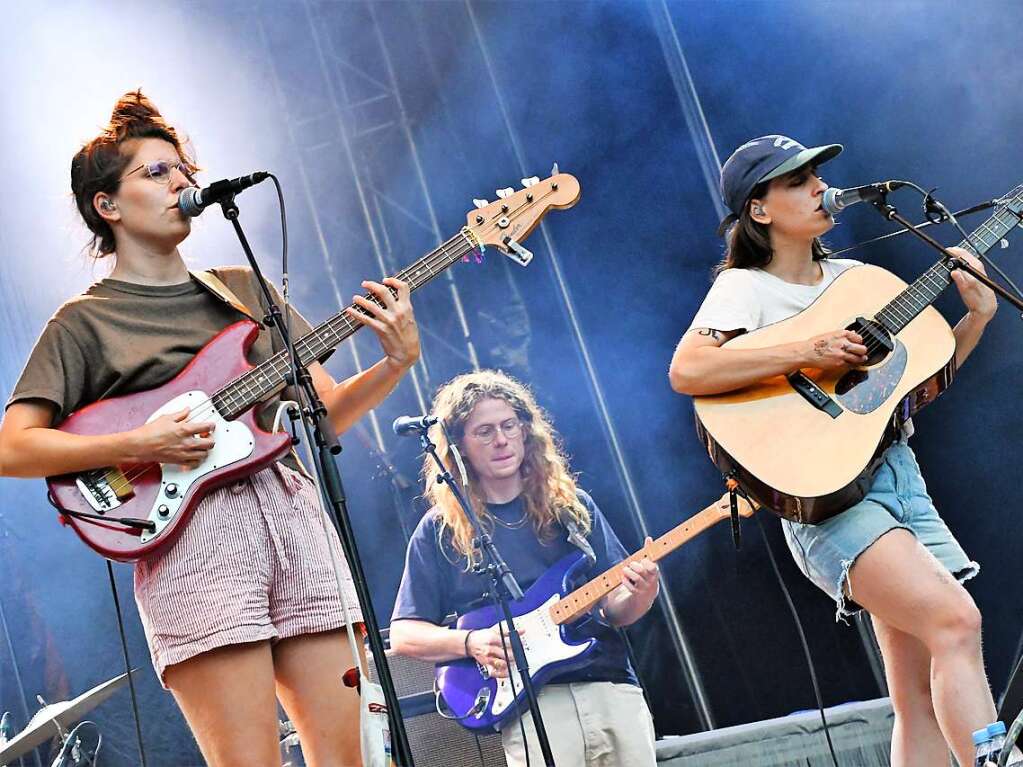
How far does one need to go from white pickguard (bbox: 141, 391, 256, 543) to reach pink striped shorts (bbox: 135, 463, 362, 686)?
0.05 metres

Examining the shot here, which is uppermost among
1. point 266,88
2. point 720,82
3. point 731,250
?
point 266,88

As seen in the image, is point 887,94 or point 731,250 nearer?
point 731,250

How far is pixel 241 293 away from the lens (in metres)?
2.60

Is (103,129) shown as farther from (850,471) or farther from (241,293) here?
(850,471)

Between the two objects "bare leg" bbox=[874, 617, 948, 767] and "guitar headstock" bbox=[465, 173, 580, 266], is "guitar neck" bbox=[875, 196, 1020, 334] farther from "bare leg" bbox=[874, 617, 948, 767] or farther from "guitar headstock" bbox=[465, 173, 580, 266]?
"guitar headstock" bbox=[465, 173, 580, 266]

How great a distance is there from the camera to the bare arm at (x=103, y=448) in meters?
2.22

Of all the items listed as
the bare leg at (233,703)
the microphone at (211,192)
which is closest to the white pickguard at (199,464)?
the bare leg at (233,703)

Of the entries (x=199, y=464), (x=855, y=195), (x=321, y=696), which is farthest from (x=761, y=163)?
(x=321, y=696)

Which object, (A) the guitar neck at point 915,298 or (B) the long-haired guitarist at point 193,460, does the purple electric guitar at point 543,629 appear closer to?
(A) the guitar neck at point 915,298

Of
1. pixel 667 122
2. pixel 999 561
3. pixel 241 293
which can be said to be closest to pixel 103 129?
pixel 241 293

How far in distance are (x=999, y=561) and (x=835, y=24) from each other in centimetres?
210

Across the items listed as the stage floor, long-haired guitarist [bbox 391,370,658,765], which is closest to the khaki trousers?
long-haired guitarist [bbox 391,370,658,765]

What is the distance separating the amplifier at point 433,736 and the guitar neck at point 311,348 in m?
1.63

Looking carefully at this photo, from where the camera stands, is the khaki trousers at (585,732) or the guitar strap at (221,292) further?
the khaki trousers at (585,732)
